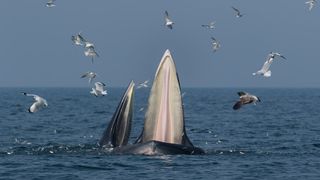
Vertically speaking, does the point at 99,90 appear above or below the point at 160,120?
above

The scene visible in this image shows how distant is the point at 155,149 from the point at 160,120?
0.86 m

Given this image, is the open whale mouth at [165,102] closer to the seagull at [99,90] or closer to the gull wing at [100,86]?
the seagull at [99,90]

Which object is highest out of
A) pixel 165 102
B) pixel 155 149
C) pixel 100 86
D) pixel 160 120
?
pixel 100 86

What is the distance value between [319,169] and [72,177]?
7.18 m

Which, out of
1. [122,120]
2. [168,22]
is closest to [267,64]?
[168,22]

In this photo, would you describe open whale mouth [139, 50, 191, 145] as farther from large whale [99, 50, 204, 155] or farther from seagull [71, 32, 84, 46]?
seagull [71, 32, 84, 46]

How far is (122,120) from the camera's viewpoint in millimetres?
27062

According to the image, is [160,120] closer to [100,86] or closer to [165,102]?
[165,102]

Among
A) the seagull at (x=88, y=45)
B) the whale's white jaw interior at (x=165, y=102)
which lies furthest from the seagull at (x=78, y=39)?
the whale's white jaw interior at (x=165, y=102)

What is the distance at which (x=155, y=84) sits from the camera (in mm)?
26016

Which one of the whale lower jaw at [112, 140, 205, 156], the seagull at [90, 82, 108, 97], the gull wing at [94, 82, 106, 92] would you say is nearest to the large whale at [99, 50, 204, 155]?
the whale lower jaw at [112, 140, 205, 156]

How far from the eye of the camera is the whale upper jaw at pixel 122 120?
87.8ft

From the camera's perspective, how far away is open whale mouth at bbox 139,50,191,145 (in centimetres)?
2595

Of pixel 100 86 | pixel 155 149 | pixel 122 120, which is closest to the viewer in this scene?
pixel 155 149
